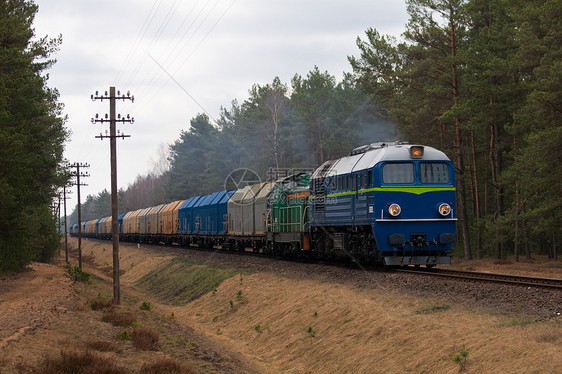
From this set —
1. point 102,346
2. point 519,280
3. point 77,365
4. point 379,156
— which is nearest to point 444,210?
point 379,156

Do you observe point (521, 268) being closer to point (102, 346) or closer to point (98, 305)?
point (98, 305)

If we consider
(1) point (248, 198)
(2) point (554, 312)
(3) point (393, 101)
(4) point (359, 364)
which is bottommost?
(4) point (359, 364)

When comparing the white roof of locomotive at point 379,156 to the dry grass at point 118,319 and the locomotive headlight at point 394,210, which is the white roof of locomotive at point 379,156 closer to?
the locomotive headlight at point 394,210

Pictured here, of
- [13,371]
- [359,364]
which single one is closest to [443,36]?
[359,364]

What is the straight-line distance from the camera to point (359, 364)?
13.5 m

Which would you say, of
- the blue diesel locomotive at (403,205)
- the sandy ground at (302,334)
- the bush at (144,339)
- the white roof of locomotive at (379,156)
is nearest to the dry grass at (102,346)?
the sandy ground at (302,334)

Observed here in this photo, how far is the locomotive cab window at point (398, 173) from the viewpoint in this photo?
2139 centimetres

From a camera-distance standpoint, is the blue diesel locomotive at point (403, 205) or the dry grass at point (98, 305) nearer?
the blue diesel locomotive at point (403, 205)

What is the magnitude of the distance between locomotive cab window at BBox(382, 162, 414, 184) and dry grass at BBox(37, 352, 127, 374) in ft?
39.1

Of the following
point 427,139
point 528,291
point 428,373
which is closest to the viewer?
point 428,373

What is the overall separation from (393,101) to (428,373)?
4029cm

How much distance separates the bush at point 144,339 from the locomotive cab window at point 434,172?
392 inches

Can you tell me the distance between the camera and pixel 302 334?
17375 millimetres

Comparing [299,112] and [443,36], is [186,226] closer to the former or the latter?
[299,112]
